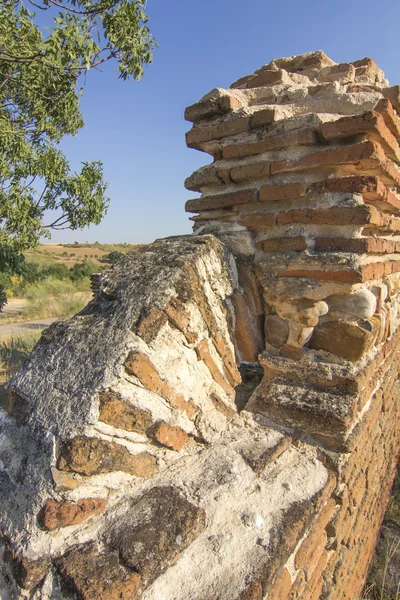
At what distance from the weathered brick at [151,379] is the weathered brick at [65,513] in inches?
16.3

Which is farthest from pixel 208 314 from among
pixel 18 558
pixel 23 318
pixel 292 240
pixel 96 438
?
pixel 23 318

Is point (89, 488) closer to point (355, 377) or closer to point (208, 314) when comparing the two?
point (208, 314)

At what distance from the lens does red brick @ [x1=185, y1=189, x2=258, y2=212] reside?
1914 mm

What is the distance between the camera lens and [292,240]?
70.0 inches

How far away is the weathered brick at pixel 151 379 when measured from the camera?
1.31 metres

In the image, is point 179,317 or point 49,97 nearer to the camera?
point 179,317

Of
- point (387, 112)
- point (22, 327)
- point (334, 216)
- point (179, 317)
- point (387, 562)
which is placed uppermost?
point (387, 112)

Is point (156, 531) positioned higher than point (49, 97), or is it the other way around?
point (49, 97)

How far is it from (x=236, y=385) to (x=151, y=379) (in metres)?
0.62

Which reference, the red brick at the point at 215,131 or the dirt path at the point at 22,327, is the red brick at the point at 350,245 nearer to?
the red brick at the point at 215,131

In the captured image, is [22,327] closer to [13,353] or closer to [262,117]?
[13,353]

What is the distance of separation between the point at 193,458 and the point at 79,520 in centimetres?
45

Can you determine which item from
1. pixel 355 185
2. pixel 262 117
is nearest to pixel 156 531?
pixel 355 185

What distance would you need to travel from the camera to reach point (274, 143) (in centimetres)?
183
